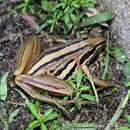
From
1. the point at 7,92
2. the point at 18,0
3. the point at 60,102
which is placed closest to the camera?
the point at 60,102

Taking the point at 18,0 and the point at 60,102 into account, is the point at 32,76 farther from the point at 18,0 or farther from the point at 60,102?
the point at 18,0

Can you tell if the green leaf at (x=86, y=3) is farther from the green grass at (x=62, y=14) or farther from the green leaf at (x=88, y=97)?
the green leaf at (x=88, y=97)

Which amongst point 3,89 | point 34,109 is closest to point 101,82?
point 34,109

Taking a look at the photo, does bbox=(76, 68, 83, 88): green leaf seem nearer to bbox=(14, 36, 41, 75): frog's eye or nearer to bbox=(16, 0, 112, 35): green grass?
bbox=(14, 36, 41, 75): frog's eye

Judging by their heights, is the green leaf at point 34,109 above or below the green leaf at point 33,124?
above

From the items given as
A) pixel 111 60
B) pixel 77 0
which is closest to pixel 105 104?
pixel 111 60

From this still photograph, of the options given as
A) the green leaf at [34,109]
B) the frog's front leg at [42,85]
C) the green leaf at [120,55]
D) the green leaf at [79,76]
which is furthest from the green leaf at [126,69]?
the green leaf at [34,109]
